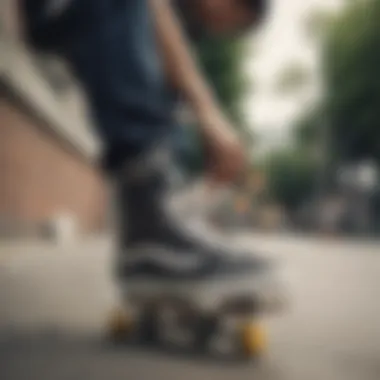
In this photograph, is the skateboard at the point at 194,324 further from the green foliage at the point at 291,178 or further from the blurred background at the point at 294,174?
the green foliage at the point at 291,178

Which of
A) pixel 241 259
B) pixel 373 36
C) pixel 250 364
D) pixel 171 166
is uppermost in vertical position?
pixel 373 36

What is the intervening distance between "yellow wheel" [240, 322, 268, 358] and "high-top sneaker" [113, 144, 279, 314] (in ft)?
0.13

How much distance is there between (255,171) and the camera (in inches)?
34.0

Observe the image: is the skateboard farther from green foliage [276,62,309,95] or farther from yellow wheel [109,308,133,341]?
green foliage [276,62,309,95]

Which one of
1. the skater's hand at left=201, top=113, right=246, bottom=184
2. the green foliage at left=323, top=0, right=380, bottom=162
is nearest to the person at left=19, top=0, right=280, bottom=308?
the skater's hand at left=201, top=113, right=246, bottom=184

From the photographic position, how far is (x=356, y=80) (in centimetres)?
87

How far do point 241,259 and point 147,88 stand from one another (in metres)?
0.26

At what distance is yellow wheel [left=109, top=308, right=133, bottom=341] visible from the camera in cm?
89

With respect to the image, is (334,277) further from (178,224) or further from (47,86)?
(47,86)

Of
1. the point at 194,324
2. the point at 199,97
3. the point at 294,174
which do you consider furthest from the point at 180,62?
the point at 194,324

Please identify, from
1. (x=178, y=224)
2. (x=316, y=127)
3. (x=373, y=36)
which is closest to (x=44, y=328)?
(x=178, y=224)

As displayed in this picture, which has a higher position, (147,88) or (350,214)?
(147,88)

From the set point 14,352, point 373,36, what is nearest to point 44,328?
point 14,352

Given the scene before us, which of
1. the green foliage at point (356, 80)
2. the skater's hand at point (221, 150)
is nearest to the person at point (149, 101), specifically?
the skater's hand at point (221, 150)
